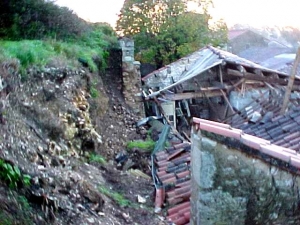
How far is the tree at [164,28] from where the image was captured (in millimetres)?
17625

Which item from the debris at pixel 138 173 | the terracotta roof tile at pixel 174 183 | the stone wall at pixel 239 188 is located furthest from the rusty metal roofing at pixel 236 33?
the stone wall at pixel 239 188

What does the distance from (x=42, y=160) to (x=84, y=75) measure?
4.46 metres

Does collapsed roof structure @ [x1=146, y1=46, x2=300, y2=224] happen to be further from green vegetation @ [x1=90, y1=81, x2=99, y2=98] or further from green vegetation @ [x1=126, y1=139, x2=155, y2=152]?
green vegetation @ [x1=90, y1=81, x2=99, y2=98]

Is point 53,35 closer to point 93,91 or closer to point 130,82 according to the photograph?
point 93,91

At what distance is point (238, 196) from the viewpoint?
153 inches

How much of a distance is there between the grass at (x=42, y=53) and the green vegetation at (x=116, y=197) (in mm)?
2442

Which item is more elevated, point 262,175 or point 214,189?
point 262,175

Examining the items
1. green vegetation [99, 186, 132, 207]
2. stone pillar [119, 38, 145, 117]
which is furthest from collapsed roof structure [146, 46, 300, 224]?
green vegetation [99, 186, 132, 207]

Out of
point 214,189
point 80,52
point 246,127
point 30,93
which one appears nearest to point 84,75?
point 80,52

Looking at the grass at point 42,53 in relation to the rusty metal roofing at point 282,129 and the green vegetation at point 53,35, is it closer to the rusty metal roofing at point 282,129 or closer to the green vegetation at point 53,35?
the green vegetation at point 53,35

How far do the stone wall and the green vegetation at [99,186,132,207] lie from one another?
2.31 meters

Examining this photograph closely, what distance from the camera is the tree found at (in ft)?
57.8

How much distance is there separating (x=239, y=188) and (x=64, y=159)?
3105 mm

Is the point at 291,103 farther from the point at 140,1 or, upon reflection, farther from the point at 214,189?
the point at 140,1
